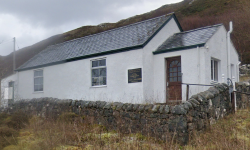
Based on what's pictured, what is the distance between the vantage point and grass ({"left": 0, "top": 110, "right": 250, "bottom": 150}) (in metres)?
6.33

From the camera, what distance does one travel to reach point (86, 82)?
14438 millimetres

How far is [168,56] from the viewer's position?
12.4m

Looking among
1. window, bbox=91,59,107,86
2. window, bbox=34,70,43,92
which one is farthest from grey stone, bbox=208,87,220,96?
window, bbox=34,70,43,92

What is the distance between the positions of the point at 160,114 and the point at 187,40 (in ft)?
17.7

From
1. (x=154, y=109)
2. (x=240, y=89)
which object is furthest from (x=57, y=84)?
(x=240, y=89)

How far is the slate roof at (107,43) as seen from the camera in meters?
13.0

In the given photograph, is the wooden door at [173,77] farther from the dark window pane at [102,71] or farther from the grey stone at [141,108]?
the grey stone at [141,108]

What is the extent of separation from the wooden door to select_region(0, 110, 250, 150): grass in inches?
119

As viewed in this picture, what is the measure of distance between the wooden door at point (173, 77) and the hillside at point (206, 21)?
12.1 meters

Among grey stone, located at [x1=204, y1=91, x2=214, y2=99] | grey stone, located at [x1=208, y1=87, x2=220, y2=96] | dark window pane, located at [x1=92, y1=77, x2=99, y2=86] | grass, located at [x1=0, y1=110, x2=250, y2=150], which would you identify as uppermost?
dark window pane, located at [x1=92, y1=77, x2=99, y2=86]

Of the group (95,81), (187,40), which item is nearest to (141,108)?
(187,40)

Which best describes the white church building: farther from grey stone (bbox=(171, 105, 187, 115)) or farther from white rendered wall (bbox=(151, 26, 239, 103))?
grey stone (bbox=(171, 105, 187, 115))

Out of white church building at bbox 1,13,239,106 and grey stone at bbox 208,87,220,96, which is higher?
white church building at bbox 1,13,239,106

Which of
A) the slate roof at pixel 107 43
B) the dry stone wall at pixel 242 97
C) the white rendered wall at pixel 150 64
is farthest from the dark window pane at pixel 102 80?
the dry stone wall at pixel 242 97
